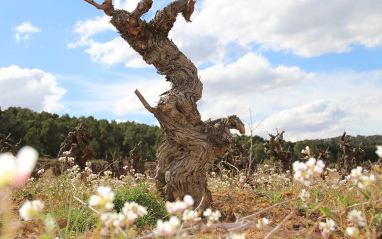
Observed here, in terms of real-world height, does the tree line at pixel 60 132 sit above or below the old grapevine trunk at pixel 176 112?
above

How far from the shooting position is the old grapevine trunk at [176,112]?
476 centimetres

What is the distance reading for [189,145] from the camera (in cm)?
479

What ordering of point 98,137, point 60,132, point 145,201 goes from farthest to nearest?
point 98,137 < point 60,132 < point 145,201

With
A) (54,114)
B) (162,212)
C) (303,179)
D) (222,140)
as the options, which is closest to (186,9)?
(222,140)

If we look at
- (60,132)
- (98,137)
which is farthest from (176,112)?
(98,137)

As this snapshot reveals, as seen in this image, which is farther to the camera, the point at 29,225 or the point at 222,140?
the point at 222,140

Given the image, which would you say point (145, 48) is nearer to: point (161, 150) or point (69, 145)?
point (161, 150)

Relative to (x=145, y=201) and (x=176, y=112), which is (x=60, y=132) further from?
(x=176, y=112)

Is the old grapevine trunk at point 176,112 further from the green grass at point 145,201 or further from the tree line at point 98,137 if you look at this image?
the tree line at point 98,137

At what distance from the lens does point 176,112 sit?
15.5ft

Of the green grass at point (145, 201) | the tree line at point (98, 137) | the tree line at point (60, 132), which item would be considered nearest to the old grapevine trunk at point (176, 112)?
the green grass at point (145, 201)

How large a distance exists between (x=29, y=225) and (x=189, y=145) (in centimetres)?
220

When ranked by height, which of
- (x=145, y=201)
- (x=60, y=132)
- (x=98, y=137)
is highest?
(x=60, y=132)

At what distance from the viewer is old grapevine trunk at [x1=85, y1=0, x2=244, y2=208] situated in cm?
476
